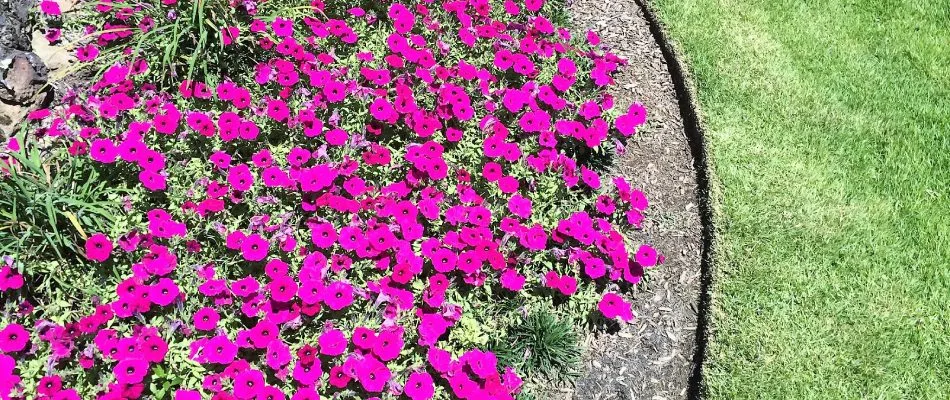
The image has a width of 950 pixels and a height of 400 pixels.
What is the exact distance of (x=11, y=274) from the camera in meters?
2.94

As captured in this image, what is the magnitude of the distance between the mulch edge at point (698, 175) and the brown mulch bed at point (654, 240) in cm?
A: 3

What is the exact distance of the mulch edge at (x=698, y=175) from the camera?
328cm

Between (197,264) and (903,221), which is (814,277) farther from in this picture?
(197,264)

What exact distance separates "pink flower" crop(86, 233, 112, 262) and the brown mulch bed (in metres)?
2.10

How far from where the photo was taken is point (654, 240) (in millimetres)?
3682

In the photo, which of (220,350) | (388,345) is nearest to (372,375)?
(388,345)

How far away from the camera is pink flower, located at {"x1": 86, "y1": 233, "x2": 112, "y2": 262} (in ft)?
9.73

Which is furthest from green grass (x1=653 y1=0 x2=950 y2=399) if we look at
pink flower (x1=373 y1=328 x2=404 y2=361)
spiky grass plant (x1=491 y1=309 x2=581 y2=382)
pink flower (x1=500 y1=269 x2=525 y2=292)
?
pink flower (x1=373 y1=328 x2=404 y2=361)

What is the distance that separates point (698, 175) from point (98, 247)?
312 centimetres

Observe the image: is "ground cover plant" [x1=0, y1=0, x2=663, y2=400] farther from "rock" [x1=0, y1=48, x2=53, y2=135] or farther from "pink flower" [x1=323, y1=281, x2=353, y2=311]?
"rock" [x1=0, y1=48, x2=53, y2=135]

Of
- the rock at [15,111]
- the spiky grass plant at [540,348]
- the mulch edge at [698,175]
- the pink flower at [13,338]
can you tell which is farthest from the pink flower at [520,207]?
the rock at [15,111]

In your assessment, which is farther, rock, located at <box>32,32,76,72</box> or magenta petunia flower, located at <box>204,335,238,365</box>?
rock, located at <box>32,32,76,72</box>

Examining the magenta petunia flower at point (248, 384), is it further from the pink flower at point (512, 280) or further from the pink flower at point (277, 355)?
the pink flower at point (512, 280)

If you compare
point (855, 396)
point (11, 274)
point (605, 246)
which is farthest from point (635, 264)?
point (11, 274)
